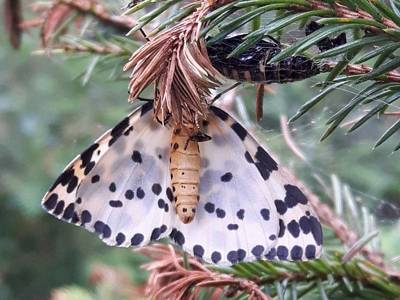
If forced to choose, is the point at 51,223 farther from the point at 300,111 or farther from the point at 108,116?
the point at 300,111

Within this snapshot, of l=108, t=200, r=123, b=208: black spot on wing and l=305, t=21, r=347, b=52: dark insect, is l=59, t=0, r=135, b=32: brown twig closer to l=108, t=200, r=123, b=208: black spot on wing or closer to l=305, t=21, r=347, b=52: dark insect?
l=108, t=200, r=123, b=208: black spot on wing

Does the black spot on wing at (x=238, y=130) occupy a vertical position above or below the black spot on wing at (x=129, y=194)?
above

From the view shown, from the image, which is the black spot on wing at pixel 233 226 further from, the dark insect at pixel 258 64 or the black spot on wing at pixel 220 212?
the dark insect at pixel 258 64

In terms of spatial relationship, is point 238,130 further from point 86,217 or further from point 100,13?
point 100,13

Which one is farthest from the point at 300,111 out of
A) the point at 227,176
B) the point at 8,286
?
the point at 8,286

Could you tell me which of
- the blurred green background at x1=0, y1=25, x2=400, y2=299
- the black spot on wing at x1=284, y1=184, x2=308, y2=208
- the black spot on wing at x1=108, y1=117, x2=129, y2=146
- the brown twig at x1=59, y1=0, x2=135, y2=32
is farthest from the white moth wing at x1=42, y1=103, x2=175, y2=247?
the blurred green background at x1=0, y1=25, x2=400, y2=299

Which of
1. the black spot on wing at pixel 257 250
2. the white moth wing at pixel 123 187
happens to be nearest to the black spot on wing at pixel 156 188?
the white moth wing at pixel 123 187
